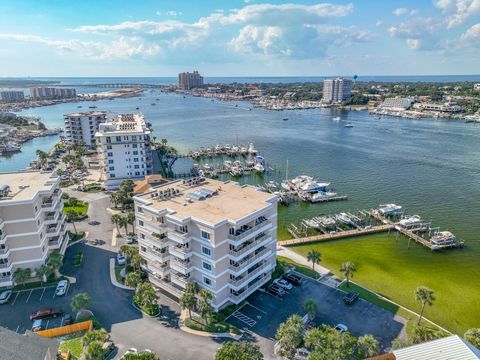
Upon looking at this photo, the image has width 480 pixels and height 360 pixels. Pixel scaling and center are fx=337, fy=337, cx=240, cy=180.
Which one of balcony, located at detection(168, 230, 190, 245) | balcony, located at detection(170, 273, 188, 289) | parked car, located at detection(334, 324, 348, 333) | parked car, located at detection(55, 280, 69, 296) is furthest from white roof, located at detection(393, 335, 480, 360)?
parked car, located at detection(55, 280, 69, 296)

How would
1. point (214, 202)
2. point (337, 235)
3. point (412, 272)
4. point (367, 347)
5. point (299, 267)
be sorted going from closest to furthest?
point (367, 347) < point (214, 202) < point (299, 267) < point (412, 272) < point (337, 235)

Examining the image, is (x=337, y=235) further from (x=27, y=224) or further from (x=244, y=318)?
(x=27, y=224)

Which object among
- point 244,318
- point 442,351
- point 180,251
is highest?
point 442,351

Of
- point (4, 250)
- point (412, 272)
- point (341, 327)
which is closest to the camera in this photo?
point (341, 327)

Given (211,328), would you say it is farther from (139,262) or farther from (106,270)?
(106,270)

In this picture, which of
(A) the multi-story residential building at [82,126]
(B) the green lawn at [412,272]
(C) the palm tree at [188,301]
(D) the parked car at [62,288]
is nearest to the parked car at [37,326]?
(D) the parked car at [62,288]

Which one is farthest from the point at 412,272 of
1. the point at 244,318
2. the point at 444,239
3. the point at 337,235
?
the point at 244,318
